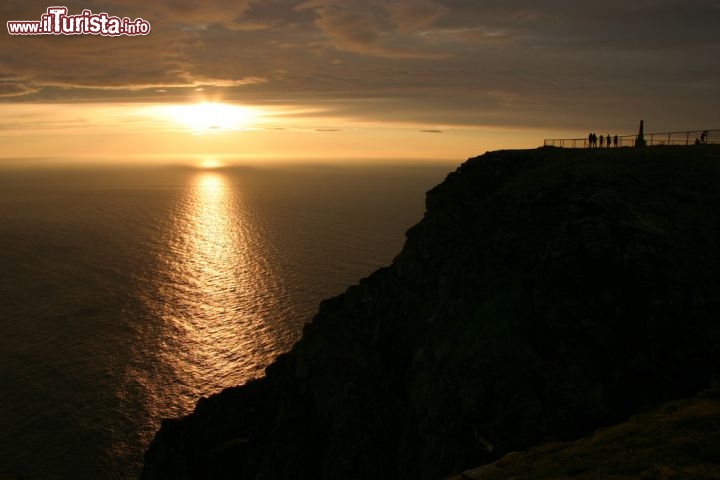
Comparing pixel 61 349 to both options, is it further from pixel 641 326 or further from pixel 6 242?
pixel 6 242

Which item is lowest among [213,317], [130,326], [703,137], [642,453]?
[130,326]

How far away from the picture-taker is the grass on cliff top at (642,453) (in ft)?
56.8

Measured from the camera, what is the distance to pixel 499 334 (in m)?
30.9

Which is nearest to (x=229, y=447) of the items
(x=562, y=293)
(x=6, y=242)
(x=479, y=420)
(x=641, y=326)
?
(x=479, y=420)

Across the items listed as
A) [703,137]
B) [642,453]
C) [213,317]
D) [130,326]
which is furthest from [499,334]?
[130,326]

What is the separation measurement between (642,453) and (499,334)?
12477 millimetres

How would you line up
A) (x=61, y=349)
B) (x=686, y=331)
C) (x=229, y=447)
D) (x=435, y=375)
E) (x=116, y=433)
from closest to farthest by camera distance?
(x=686, y=331)
(x=435, y=375)
(x=229, y=447)
(x=116, y=433)
(x=61, y=349)

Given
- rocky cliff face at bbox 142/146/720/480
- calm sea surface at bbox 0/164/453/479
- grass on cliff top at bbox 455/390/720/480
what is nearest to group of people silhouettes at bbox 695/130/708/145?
rocky cliff face at bbox 142/146/720/480

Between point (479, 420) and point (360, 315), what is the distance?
57.7ft

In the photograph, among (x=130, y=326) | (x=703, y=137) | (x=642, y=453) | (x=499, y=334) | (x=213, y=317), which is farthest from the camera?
(x=213, y=317)

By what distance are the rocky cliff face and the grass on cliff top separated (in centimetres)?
332

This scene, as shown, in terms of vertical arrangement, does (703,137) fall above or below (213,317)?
above

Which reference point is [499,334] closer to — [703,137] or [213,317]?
[703,137]

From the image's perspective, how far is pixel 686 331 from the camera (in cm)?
2605
